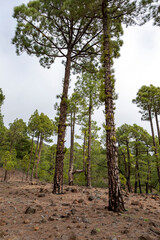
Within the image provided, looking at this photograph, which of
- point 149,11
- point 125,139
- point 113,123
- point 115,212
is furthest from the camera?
point 125,139

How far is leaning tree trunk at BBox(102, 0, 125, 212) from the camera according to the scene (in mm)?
4164

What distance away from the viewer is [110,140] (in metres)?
4.75

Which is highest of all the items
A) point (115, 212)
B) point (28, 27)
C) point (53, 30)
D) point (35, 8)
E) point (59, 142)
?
point (35, 8)

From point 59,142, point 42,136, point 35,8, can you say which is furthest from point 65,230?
point 42,136

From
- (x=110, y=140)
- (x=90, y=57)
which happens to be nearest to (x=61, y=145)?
(x=110, y=140)

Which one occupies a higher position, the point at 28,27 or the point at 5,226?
the point at 28,27

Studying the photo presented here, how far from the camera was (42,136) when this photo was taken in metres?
22.2

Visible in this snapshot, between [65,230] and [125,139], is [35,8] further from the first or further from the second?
[125,139]

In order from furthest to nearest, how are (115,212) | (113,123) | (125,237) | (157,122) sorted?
(157,122) < (113,123) < (115,212) < (125,237)

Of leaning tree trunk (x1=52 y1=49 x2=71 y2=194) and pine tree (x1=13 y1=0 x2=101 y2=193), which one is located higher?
pine tree (x1=13 y1=0 x2=101 y2=193)

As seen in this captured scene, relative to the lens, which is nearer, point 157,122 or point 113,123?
point 113,123

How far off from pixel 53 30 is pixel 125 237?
1128cm

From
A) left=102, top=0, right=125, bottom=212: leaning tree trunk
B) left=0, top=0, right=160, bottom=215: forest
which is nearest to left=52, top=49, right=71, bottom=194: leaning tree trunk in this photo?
left=0, top=0, right=160, bottom=215: forest

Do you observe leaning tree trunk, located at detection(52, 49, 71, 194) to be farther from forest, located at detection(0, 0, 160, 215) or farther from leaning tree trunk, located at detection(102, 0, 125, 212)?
leaning tree trunk, located at detection(102, 0, 125, 212)
